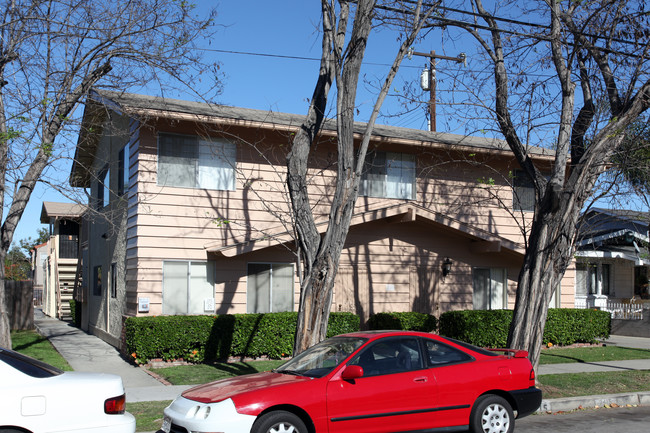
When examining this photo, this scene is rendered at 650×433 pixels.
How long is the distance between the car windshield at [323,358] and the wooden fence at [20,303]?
17107 mm

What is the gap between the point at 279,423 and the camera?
6664mm

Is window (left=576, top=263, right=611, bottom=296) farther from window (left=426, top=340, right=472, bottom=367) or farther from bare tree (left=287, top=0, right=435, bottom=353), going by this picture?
window (left=426, top=340, right=472, bottom=367)

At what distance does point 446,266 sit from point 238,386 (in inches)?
471

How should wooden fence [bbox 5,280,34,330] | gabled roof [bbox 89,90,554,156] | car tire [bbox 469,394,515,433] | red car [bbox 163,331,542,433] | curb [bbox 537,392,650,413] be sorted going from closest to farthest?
red car [bbox 163,331,542,433], car tire [bbox 469,394,515,433], curb [bbox 537,392,650,413], gabled roof [bbox 89,90,554,156], wooden fence [bbox 5,280,34,330]

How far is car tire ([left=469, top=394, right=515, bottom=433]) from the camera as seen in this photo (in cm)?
764

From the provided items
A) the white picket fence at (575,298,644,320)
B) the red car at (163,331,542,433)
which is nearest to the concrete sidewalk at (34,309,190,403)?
the red car at (163,331,542,433)

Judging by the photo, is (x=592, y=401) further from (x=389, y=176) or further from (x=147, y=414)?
(x=389, y=176)

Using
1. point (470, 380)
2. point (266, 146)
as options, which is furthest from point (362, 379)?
point (266, 146)

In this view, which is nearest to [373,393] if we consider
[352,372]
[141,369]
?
[352,372]

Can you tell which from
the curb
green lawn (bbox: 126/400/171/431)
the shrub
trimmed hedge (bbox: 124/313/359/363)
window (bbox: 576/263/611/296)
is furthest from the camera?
window (bbox: 576/263/611/296)

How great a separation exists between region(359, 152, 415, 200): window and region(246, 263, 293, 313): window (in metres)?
3.20

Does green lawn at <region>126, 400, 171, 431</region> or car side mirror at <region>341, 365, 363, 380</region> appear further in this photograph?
green lawn at <region>126, 400, 171, 431</region>

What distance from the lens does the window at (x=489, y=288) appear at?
19.0m

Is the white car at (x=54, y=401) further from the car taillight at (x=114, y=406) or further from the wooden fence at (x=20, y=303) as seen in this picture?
the wooden fence at (x=20, y=303)
